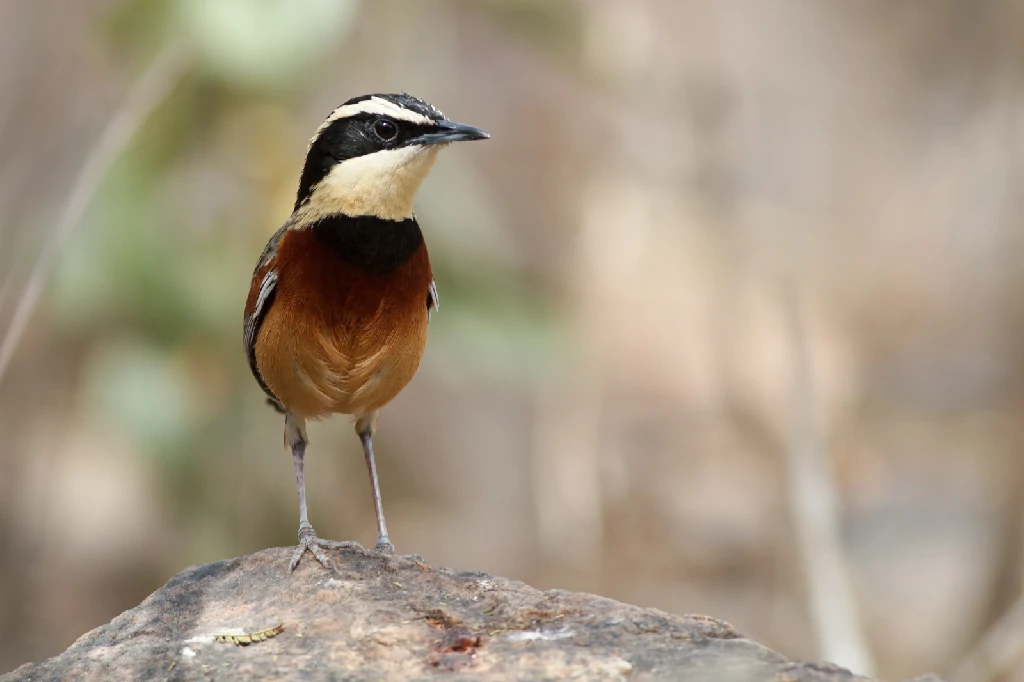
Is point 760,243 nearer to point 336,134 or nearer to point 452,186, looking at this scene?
point 452,186

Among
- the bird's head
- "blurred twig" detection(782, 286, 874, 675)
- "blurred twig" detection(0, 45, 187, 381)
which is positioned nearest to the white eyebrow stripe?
the bird's head

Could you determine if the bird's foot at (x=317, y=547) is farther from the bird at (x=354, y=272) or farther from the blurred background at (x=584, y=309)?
the blurred background at (x=584, y=309)

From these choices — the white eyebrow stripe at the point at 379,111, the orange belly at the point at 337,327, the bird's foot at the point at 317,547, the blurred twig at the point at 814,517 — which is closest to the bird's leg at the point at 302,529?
the bird's foot at the point at 317,547

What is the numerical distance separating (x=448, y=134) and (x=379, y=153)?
30 centimetres

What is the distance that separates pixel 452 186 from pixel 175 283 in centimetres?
164

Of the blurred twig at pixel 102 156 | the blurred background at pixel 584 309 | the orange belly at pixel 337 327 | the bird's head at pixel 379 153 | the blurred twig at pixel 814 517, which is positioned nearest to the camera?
the blurred twig at pixel 102 156

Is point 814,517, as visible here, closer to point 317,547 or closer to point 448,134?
point 448,134

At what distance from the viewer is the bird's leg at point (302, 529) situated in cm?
474

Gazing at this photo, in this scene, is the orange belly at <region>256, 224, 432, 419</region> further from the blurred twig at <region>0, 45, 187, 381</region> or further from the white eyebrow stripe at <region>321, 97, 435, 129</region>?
the blurred twig at <region>0, 45, 187, 381</region>

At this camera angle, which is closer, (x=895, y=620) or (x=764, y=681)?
(x=764, y=681)

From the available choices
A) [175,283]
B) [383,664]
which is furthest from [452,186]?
[383,664]

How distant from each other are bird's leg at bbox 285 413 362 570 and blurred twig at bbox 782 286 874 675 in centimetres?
263

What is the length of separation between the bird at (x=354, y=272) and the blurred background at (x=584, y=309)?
0.90 metres

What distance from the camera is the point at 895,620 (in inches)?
408
